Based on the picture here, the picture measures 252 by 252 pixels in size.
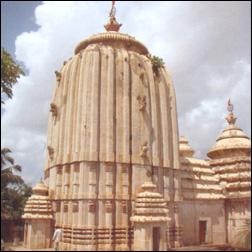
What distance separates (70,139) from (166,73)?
10.9 metres

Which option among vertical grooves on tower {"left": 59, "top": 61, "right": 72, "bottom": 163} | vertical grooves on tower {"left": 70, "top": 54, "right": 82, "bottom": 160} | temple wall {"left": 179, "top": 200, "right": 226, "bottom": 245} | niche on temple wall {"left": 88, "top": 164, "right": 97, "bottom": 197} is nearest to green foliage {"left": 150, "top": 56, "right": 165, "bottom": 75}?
vertical grooves on tower {"left": 70, "top": 54, "right": 82, "bottom": 160}

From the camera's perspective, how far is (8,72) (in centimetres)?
1106

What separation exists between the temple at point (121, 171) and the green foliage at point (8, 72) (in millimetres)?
13781

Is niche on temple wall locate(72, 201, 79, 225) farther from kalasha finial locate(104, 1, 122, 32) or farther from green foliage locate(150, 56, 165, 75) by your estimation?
kalasha finial locate(104, 1, 122, 32)

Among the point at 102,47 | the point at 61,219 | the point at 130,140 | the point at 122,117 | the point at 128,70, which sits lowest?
the point at 61,219

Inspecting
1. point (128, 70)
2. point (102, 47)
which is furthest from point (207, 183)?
point (102, 47)

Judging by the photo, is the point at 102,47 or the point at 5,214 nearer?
the point at 5,214

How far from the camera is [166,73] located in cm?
3147

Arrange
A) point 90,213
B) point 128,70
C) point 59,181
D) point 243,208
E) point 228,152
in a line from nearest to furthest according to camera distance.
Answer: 1. point 90,213
2. point 59,181
3. point 128,70
4. point 243,208
5. point 228,152

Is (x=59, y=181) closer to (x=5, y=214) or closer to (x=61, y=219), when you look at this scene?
(x=61, y=219)

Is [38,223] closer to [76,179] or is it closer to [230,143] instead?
[76,179]

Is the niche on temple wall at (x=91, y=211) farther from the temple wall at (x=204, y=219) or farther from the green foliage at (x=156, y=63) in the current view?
the green foliage at (x=156, y=63)

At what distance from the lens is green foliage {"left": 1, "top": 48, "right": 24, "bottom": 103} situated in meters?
10.8

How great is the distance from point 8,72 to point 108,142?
49.0ft
